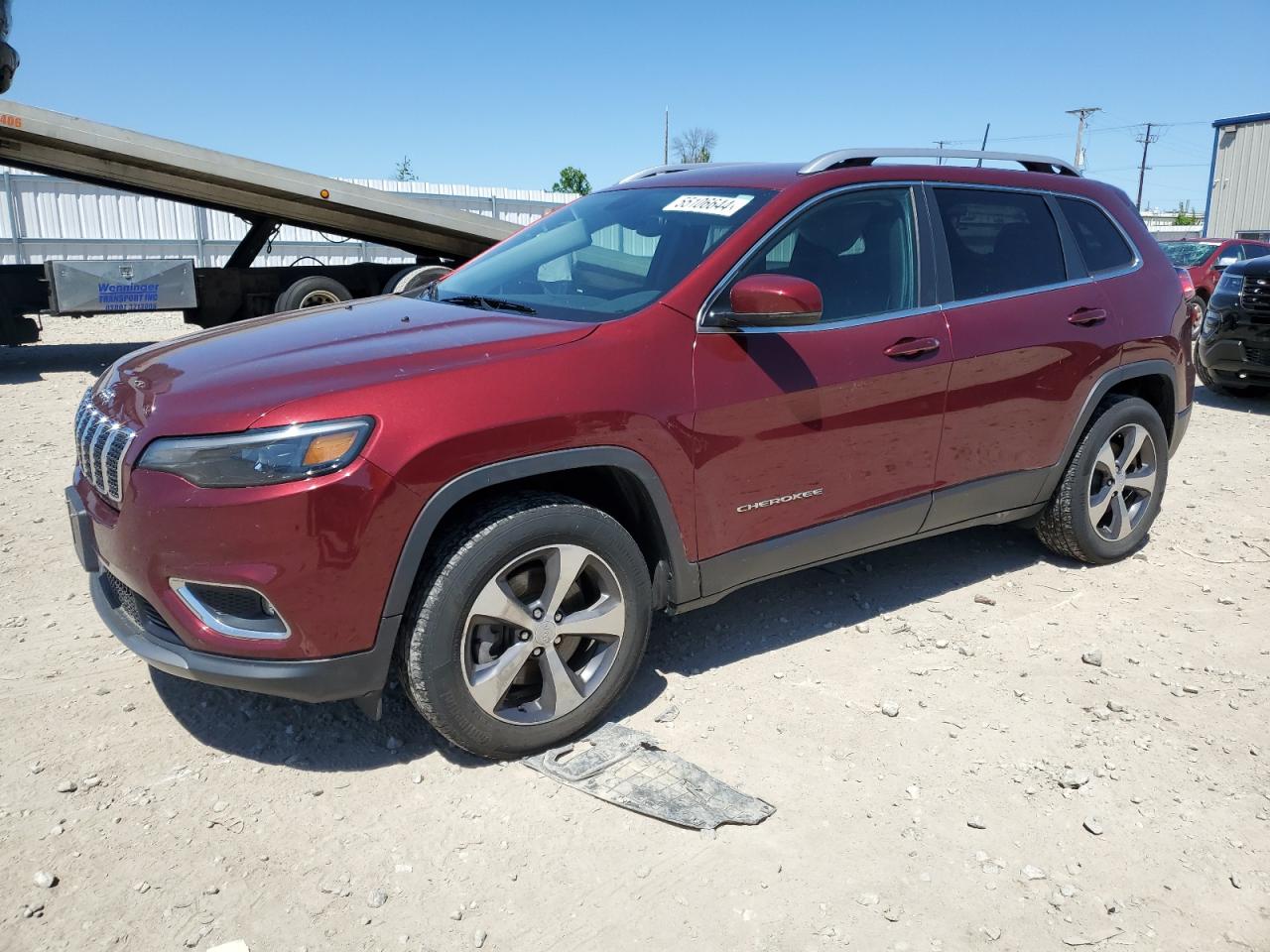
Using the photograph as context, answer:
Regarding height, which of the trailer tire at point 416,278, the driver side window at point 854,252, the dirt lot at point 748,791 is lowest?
the dirt lot at point 748,791

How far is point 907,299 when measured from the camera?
3.78 metres

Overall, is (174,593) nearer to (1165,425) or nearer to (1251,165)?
(1165,425)

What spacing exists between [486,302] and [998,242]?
2.17 meters

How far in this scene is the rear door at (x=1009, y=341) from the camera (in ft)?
12.9

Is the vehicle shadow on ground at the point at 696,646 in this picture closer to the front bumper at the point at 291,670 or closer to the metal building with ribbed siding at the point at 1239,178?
the front bumper at the point at 291,670

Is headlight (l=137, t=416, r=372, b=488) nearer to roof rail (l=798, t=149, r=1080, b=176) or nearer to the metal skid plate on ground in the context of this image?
the metal skid plate on ground

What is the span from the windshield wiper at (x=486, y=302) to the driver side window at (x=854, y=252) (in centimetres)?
84

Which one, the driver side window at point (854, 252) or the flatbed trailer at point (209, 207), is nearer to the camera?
the driver side window at point (854, 252)

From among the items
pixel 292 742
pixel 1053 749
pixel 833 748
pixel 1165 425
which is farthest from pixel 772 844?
pixel 1165 425

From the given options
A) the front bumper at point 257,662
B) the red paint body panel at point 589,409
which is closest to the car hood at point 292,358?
the red paint body panel at point 589,409

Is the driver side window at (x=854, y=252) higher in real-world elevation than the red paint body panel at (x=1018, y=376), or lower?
higher

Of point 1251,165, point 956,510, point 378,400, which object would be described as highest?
point 1251,165

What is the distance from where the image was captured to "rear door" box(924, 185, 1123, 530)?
392cm

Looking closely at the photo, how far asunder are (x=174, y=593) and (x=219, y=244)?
745 inches
